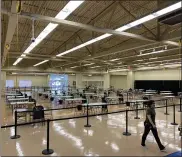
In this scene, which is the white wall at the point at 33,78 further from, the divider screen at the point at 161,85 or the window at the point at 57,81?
the divider screen at the point at 161,85

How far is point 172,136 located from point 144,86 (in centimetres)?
2180

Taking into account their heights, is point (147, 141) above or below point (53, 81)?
below

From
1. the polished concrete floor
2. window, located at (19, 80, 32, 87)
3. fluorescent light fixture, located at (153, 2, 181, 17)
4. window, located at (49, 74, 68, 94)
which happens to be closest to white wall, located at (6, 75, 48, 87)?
window, located at (19, 80, 32, 87)

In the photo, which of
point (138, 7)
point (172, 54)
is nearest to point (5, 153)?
point (138, 7)

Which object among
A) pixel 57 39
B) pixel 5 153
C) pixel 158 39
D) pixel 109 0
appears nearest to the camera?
pixel 5 153

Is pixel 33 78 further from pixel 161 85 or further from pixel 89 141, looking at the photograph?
pixel 89 141

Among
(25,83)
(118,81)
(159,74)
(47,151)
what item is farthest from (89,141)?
(118,81)

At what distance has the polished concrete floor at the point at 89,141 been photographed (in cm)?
455

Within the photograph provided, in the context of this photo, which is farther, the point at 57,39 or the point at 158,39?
the point at 57,39

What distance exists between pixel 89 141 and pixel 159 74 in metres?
22.0

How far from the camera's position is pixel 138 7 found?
695 centimetres

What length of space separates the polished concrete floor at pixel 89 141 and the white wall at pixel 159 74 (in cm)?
1730

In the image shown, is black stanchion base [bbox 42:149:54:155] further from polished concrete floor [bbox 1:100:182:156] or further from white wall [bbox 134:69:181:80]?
white wall [bbox 134:69:181:80]

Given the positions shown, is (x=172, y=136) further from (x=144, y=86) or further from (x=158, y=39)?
(x=144, y=86)
